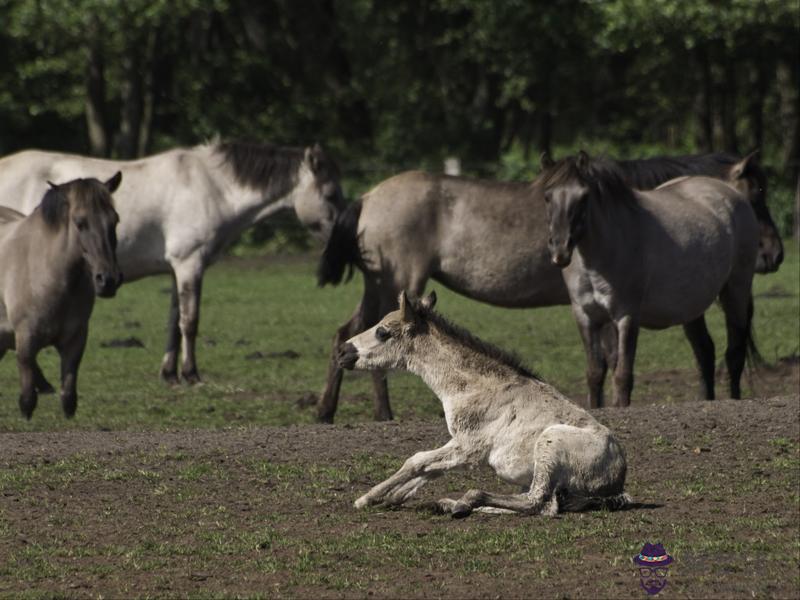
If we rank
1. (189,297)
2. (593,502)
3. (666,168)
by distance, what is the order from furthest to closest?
(189,297), (666,168), (593,502)

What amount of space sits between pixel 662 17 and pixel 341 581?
28.7 m

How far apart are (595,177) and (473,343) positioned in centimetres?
386

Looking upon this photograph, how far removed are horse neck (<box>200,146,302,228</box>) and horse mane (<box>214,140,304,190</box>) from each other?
0.02 meters

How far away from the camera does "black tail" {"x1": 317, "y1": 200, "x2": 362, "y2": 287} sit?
13.0 metres

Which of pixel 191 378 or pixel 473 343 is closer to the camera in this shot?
pixel 473 343

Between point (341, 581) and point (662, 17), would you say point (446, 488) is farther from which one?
point (662, 17)

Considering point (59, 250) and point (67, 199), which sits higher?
point (67, 199)

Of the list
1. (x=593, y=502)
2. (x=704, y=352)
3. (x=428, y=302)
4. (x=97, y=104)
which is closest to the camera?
(x=593, y=502)

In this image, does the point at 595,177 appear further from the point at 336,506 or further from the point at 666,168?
the point at 336,506

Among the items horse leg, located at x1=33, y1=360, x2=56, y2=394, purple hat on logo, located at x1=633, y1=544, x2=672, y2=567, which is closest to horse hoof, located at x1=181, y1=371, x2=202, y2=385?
horse leg, located at x1=33, y1=360, x2=56, y2=394

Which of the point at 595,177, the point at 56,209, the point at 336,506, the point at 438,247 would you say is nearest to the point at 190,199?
the point at 438,247

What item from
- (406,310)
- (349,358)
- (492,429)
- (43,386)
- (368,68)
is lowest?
(43,386)

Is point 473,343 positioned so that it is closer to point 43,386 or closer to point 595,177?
point 595,177

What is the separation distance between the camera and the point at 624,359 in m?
12.1
